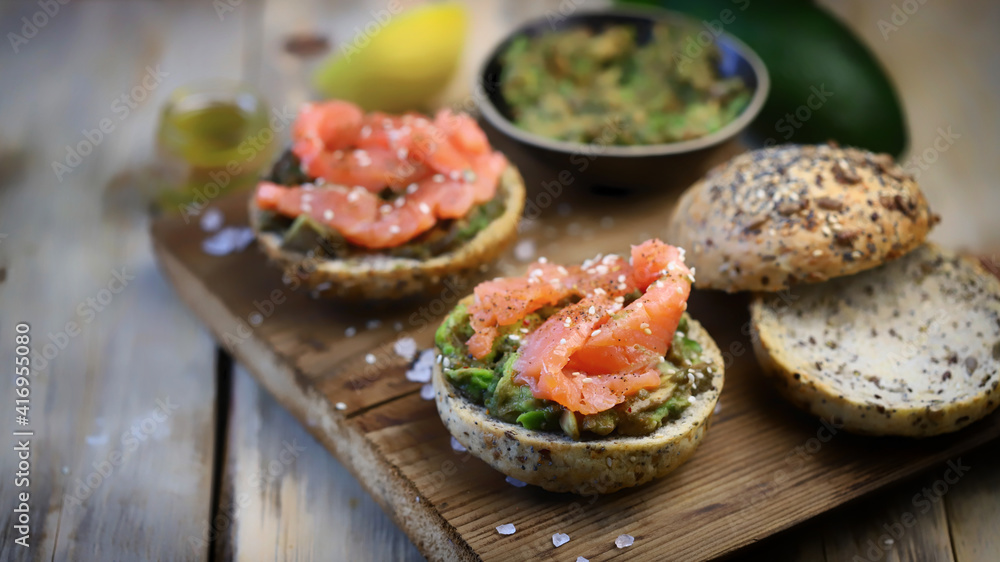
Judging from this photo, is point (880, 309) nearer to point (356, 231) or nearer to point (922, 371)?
point (922, 371)

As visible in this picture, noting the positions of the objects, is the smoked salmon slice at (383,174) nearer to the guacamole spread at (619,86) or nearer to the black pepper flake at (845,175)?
the guacamole spread at (619,86)

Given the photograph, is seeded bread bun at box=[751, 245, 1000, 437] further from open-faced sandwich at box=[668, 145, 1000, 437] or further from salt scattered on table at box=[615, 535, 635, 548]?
salt scattered on table at box=[615, 535, 635, 548]

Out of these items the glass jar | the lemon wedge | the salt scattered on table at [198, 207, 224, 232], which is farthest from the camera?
the lemon wedge

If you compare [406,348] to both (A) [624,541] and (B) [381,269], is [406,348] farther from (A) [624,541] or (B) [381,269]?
(A) [624,541]

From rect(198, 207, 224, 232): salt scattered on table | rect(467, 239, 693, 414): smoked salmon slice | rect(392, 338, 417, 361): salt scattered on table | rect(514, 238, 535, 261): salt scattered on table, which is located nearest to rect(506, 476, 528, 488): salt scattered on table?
rect(467, 239, 693, 414): smoked salmon slice

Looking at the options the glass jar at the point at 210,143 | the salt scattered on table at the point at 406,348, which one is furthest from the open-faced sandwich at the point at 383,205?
the glass jar at the point at 210,143

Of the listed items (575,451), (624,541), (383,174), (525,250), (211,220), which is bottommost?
(624,541)

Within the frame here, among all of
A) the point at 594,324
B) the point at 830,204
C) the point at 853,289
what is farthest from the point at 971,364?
the point at 594,324
